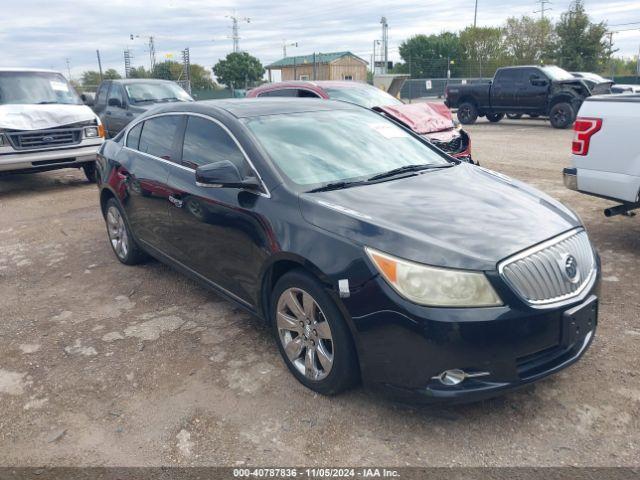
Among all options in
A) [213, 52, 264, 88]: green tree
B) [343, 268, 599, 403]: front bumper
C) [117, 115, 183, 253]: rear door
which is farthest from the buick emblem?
[213, 52, 264, 88]: green tree

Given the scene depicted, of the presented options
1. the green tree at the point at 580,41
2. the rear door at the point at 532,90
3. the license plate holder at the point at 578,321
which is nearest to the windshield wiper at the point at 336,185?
the license plate holder at the point at 578,321

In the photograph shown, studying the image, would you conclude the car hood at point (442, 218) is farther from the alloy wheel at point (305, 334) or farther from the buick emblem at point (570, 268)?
the alloy wheel at point (305, 334)

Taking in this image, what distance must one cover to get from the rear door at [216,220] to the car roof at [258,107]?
0.12 m

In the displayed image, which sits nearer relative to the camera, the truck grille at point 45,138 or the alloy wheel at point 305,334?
the alloy wheel at point 305,334

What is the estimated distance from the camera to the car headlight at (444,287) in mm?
2557

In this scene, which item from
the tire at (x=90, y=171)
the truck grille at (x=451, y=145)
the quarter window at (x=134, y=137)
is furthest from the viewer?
the tire at (x=90, y=171)

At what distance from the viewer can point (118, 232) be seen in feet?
18.3

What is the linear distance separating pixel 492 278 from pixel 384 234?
1.84ft

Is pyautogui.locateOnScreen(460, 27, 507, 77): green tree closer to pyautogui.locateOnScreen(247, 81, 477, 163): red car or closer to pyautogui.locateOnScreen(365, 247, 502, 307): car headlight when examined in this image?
pyautogui.locateOnScreen(247, 81, 477, 163): red car

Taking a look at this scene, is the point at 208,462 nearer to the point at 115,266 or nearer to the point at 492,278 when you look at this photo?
the point at 492,278

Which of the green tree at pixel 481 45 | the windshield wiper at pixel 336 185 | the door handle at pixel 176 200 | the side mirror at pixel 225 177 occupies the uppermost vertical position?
the green tree at pixel 481 45

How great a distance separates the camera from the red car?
838 cm

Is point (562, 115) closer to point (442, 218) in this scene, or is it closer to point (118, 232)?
point (118, 232)

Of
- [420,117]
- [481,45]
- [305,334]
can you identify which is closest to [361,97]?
[420,117]
